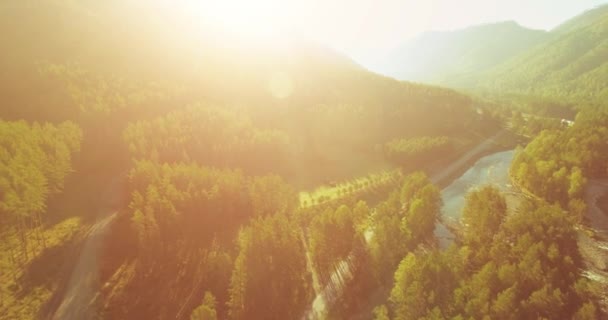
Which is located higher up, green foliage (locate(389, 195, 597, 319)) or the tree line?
the tree line

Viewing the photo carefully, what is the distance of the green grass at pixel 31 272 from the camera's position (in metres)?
Answer: 75.2

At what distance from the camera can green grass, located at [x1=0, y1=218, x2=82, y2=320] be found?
75188 millimetres

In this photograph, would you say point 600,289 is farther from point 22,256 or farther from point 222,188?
point 22,256

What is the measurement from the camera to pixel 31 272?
84.7m

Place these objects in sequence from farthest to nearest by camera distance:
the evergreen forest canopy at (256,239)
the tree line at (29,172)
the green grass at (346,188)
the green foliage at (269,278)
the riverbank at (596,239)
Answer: the green grass at (346,188)
the tree line at (29,172)
the riverbank at (596,239)
the green foliage at (269,278)
the evergreen forest canopy at (256,239)

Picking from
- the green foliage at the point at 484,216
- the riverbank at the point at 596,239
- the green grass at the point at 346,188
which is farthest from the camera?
the green grass at the point at 346,188

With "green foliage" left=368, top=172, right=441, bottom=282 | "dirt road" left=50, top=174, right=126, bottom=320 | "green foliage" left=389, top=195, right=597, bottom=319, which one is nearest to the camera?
"green foliage" left=389, top=195, right=597, bottom=319

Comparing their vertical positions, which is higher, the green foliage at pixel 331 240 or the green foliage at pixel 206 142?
the green foliage at pixel 206 142

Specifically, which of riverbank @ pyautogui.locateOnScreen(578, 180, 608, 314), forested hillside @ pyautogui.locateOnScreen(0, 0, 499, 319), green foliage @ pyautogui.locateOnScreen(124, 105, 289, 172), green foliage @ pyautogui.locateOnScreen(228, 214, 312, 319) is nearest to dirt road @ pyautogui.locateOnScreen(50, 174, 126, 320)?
forested hillside @ pyautogui.locateOnScreen(0, 0, 499, 319)

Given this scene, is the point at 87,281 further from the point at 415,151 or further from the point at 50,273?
the point at 415,151

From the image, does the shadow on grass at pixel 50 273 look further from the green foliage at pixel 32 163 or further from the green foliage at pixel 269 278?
the green foliage at pixel 269 278

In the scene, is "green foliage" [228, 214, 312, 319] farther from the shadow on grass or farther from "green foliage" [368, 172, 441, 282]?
the shadow on grass

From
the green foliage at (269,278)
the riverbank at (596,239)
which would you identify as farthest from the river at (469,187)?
the green foliage at (269,278)

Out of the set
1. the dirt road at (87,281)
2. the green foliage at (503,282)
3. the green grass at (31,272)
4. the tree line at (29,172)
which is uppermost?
the tree line at (29,172)
